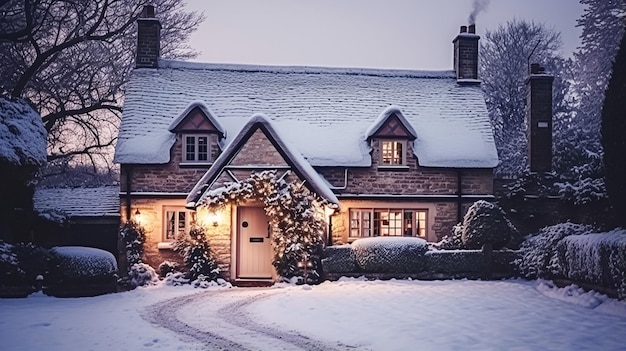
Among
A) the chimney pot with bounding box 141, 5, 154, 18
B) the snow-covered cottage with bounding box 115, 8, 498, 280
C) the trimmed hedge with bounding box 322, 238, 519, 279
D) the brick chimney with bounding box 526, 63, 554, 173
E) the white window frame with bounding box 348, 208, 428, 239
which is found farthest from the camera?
the chimney pot with bounding box 141, 5, 154, 18

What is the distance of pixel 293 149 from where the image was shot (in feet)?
61.5

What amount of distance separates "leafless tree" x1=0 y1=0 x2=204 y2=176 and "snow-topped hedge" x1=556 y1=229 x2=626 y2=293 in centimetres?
2020

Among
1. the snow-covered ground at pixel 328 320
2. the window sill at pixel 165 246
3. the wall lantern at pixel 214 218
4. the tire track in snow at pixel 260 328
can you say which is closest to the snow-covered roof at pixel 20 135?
the snow-covered ground at pixel 328 320

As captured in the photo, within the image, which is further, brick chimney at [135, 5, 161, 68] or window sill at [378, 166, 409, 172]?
brick chimney at [135, 5, 161, 68]

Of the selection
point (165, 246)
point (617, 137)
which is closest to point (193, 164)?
point (165, 246)

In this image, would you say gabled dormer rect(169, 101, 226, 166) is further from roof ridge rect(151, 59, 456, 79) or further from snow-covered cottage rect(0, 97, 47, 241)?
snow-covered cottage rect(0, 97, 47, 241)

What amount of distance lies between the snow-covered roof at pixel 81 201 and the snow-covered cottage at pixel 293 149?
2.33m

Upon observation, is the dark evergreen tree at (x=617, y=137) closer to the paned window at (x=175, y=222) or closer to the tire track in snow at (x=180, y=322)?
the tire track in snow at (x=180, y=322)

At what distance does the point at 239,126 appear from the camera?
21812 millimetres

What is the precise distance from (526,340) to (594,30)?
2733 centimetres

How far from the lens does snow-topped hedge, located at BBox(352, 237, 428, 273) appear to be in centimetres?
1780

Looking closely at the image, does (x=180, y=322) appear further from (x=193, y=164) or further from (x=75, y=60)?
(x=75, y=60)

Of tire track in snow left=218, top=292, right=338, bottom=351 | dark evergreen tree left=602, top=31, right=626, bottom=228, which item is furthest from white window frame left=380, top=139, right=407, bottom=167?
tire track in snow left=218, top=292, right=338, bottom=351

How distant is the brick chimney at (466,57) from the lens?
81.1 feet
